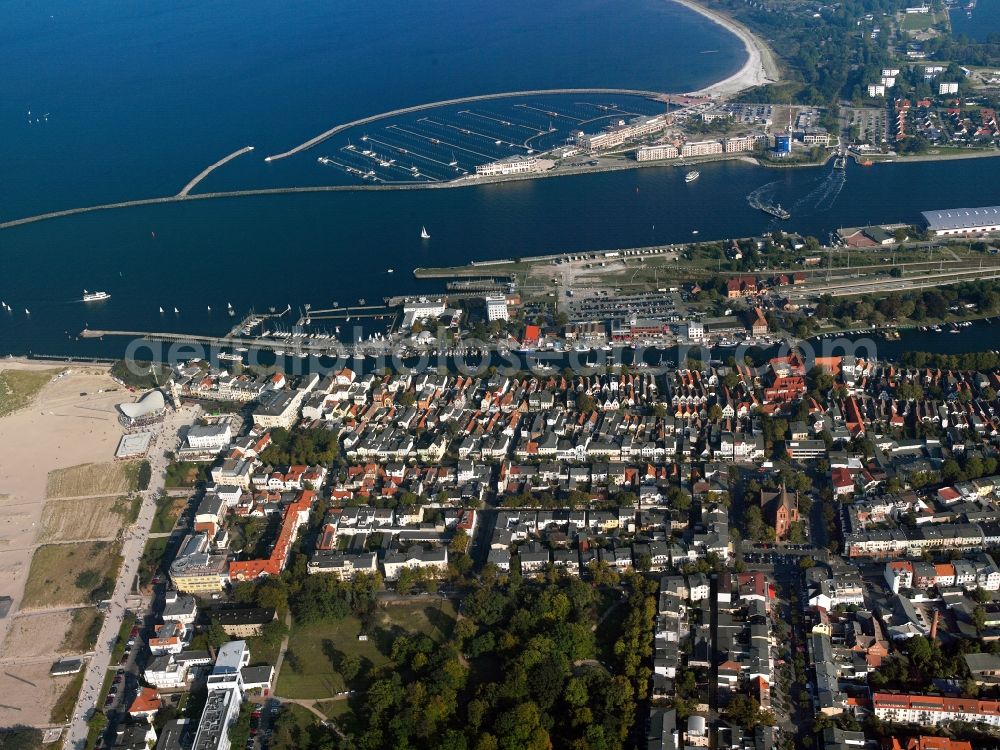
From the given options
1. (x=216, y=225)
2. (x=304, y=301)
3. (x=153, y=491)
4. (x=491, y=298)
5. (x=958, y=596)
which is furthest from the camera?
(x=216, y=225)

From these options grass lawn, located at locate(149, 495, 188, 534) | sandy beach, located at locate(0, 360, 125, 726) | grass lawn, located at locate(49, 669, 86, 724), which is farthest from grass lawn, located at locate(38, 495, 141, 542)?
grass lawn, located at locate(49, 669, 86, 724)

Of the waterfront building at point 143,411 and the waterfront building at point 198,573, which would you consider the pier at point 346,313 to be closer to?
the waterfront building at point 143,411

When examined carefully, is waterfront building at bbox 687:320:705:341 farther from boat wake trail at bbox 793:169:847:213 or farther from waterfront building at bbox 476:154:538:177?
waterfront building at bbox 476:154:538:177

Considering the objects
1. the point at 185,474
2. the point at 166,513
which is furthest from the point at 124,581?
the point at 185,474

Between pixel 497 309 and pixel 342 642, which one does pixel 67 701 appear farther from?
pixel 497 309

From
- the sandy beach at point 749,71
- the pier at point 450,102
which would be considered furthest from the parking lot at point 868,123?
the pier at point 450,102

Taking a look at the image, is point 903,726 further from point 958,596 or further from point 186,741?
point 186,741

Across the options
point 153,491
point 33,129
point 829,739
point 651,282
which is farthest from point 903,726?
point 33,129
